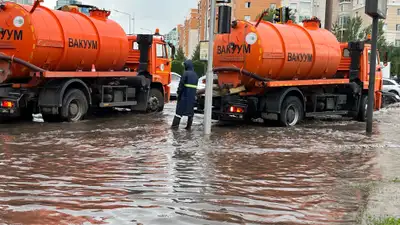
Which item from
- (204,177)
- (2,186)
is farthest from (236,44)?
(2,186)

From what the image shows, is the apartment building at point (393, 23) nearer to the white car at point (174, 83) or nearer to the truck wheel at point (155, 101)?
the white car at point (174, 83)

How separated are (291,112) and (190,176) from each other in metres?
8.48

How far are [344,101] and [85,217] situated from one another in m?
14.0

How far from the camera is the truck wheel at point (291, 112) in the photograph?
14.9 meters

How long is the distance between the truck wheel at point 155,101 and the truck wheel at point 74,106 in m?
3.72

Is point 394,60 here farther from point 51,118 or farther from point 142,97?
point 51,118

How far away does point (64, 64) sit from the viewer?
1411cm

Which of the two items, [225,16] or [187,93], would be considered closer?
[225,16]

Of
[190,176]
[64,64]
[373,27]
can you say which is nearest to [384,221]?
[190,176]

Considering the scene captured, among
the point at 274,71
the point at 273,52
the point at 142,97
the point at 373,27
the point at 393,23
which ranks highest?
the point at 393,23

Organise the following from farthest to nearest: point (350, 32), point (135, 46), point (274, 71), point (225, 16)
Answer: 1. point (350, 32)
2. point (135, 46)
3. point (274, 71)
4. point (225, 16)

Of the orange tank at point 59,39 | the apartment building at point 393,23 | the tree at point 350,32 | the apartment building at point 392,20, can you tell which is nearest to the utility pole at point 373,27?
the orange tank at point 59,39

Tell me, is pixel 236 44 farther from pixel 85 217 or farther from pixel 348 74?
pixel 85 217

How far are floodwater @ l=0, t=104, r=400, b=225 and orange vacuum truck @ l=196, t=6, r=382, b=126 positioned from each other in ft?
5.99
